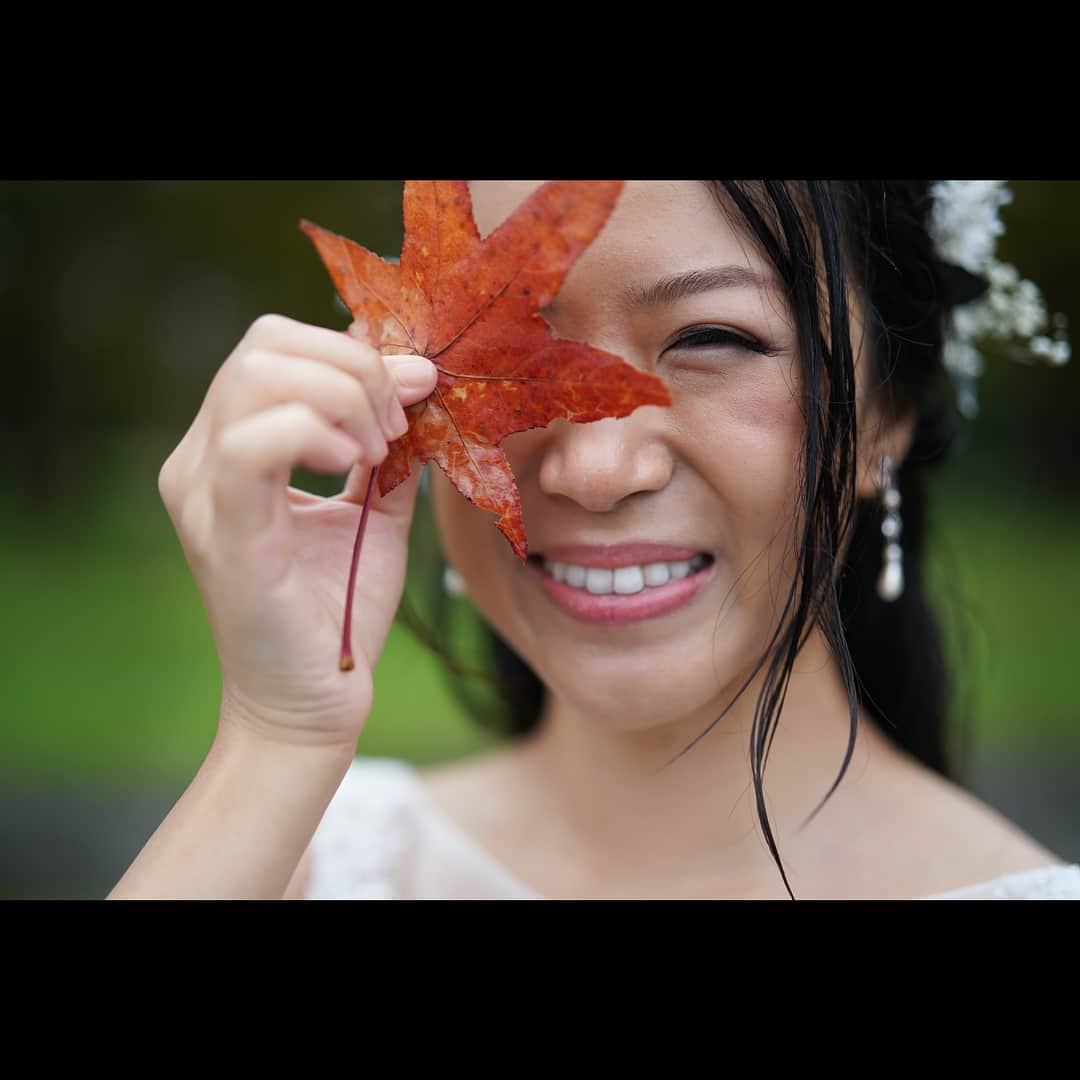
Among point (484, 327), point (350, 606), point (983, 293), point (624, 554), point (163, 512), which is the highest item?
point (163, 512)

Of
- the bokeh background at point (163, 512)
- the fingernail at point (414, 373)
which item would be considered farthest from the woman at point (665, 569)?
the bokeh background at point (163, 512)

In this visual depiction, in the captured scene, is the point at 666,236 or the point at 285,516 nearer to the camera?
the point at 285,516

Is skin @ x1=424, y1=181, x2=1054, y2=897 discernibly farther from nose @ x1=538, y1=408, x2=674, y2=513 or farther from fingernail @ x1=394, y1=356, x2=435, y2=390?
fingernail @ x1=394, y1=356, x2=435, y2=390

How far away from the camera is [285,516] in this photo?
1.11 meters

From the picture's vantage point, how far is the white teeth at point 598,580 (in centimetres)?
142

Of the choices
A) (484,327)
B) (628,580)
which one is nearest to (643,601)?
(628,580)

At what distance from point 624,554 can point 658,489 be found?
0.12 m

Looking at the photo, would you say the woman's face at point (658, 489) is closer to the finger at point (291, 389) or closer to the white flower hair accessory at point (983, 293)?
the finger at point (291, 389)

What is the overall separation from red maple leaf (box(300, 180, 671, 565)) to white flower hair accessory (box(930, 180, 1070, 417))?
1037 millimetres

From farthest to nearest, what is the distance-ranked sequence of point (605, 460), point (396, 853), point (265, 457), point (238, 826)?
point (396, 853)
point (605, 460)
point (238, 826)
point (265, 457)

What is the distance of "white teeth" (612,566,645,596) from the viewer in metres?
1.41

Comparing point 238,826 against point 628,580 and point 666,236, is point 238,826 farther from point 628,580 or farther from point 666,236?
point 666,236

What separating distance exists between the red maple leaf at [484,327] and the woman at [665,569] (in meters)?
0.06

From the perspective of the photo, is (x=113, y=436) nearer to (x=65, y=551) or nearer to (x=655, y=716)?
(x=65, y=551)
